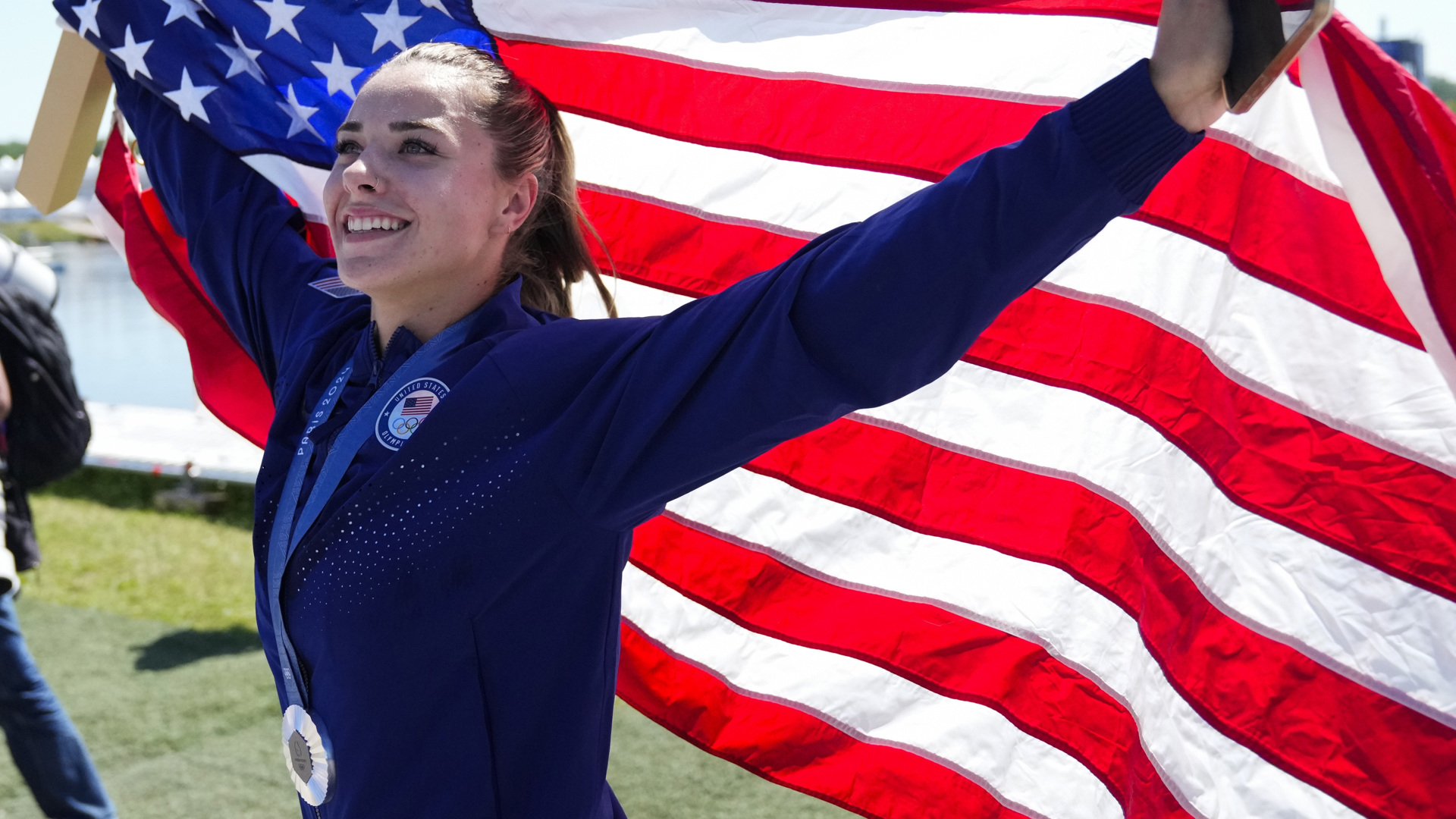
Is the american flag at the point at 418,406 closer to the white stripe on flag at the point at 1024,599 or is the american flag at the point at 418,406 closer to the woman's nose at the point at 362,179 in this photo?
the woman's nose at the point at 362,179

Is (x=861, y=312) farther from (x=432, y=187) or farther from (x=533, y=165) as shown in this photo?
(x=533, y=165)

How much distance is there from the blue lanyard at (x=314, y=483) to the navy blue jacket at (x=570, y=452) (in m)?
0.02

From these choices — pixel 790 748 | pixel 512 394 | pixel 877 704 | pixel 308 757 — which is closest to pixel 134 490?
pixel 790 748

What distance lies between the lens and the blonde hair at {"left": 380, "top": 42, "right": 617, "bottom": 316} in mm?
1820

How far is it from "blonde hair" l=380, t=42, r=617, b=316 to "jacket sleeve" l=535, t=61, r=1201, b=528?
54 centimetres

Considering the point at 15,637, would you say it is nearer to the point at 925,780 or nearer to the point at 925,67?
the point at 925,780

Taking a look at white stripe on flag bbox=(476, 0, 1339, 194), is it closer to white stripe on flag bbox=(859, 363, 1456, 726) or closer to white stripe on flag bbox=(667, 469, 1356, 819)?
white stripe on flag bbox=(859, 363, 1456, 726)

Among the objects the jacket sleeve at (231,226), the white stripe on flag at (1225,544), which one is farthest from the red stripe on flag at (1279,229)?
the jacket sleeve at (231,226)

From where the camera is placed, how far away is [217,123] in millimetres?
2506

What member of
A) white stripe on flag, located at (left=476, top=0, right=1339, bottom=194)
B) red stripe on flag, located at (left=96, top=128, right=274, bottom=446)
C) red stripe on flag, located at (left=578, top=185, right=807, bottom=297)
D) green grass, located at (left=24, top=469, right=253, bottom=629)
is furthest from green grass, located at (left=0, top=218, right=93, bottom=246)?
white stripe on flag, located at (left=476, top=0, right=1339, bottom=194)

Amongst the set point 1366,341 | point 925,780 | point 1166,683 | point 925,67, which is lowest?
point 925,780

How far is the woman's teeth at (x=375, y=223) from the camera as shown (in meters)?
1.69

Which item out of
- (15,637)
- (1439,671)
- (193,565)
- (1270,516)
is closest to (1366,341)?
(1270,516)

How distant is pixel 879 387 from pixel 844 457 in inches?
46.2
